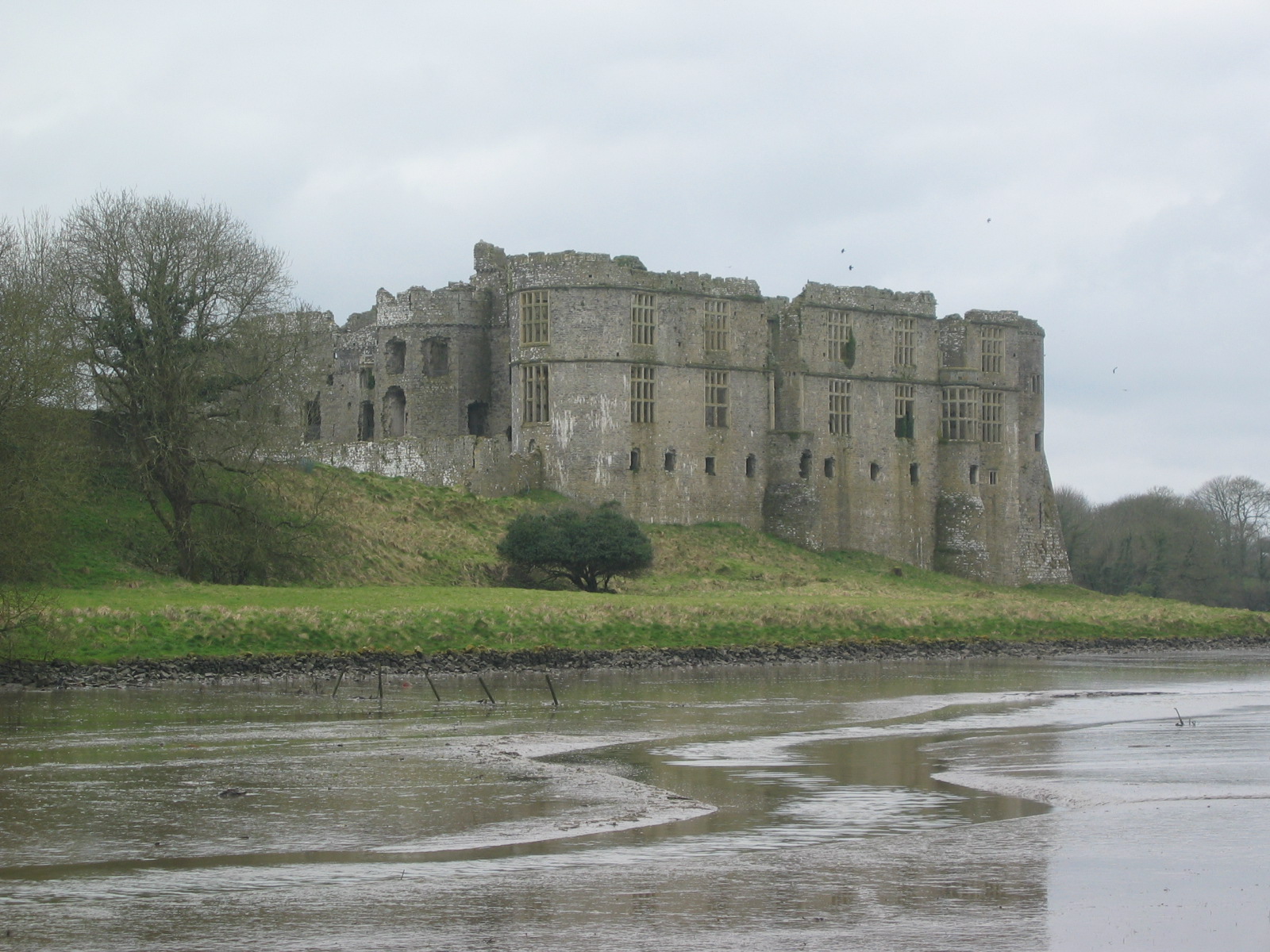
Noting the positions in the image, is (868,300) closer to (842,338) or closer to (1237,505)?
(842,338)

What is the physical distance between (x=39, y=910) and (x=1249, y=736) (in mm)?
17971

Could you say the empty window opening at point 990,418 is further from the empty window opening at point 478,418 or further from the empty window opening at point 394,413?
the empty window opening at point 394,413

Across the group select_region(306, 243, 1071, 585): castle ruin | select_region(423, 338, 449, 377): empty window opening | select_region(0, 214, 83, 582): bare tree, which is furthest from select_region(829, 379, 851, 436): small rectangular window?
select_region(0, 214, 83, 582): bare tree

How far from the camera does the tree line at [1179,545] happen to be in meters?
85.2

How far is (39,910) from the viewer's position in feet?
43.6

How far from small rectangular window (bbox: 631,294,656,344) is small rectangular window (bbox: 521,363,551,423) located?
354cm

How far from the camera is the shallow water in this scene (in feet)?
42.8

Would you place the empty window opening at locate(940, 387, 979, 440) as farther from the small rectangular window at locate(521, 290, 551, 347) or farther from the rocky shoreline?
the rocky shoreline

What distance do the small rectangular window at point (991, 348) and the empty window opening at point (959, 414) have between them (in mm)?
1543

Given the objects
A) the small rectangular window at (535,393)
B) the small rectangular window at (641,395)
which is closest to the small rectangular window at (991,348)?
the small rectangular window at (641,395)

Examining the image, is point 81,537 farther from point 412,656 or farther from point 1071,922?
point 1071,922

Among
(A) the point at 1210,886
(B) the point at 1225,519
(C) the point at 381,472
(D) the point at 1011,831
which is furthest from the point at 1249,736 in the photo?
(B) the point at 1225,519

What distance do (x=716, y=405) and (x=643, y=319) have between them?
4594mm

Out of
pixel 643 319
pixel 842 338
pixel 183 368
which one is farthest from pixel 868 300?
pixel 183 368
